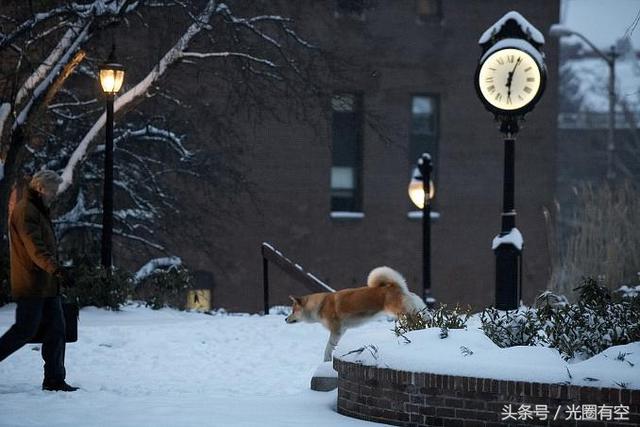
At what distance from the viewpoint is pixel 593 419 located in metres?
8.02

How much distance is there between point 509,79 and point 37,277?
5171mm

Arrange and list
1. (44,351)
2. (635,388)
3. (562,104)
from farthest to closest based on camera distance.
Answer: (562,104) < (44,351) < (635,388)

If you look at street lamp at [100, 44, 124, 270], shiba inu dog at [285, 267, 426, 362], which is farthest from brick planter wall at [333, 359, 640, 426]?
street lamp at [100, 44, 124, 270]

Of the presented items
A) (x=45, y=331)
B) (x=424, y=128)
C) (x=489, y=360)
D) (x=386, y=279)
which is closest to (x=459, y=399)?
(x=489, y=360)

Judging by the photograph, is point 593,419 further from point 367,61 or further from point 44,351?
point 367,61

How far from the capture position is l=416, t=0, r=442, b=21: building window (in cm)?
3612

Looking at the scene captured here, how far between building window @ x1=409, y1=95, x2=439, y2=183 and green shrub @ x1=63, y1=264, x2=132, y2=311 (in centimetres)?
1901

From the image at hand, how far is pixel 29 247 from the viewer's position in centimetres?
1009

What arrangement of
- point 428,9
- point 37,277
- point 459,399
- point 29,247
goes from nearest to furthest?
point 459,399, point 29,247, point 37,277, point 428,9

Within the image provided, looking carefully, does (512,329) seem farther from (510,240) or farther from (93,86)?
(93,86)

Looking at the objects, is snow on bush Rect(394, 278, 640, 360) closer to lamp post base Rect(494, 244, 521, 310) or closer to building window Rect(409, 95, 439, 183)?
lamp post base Rect(494, 244, 521, 310)

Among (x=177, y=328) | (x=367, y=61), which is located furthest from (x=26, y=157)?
(x=367, y=61)

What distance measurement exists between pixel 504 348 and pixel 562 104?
70274 mm

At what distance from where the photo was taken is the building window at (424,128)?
3631 centimetres
